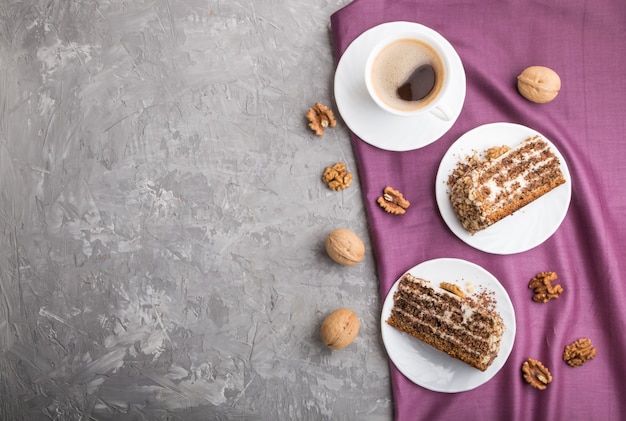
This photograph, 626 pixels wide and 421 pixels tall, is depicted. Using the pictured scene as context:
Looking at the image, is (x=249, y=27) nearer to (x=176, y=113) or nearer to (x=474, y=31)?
(x=176, y=113)

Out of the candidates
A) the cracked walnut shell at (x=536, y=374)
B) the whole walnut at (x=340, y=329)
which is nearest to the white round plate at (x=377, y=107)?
the whole walnut at (x=340, y=329)

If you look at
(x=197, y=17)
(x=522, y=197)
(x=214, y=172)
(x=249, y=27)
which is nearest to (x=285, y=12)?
(x=249, y=27)

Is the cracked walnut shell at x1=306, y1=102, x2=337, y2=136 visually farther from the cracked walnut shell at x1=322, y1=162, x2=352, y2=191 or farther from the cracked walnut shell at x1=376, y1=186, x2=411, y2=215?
the cracked walnut shell at x1=376, y1=186, x2=411, y2=215

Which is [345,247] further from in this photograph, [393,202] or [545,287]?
[545,287]

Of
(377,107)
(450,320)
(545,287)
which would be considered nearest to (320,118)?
(377,107)

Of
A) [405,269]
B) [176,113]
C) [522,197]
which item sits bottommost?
[405,269]

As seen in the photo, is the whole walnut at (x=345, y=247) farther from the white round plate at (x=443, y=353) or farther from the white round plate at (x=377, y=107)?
the white round plate at (x=377, y=107)

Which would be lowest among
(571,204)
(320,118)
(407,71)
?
(571,204)
